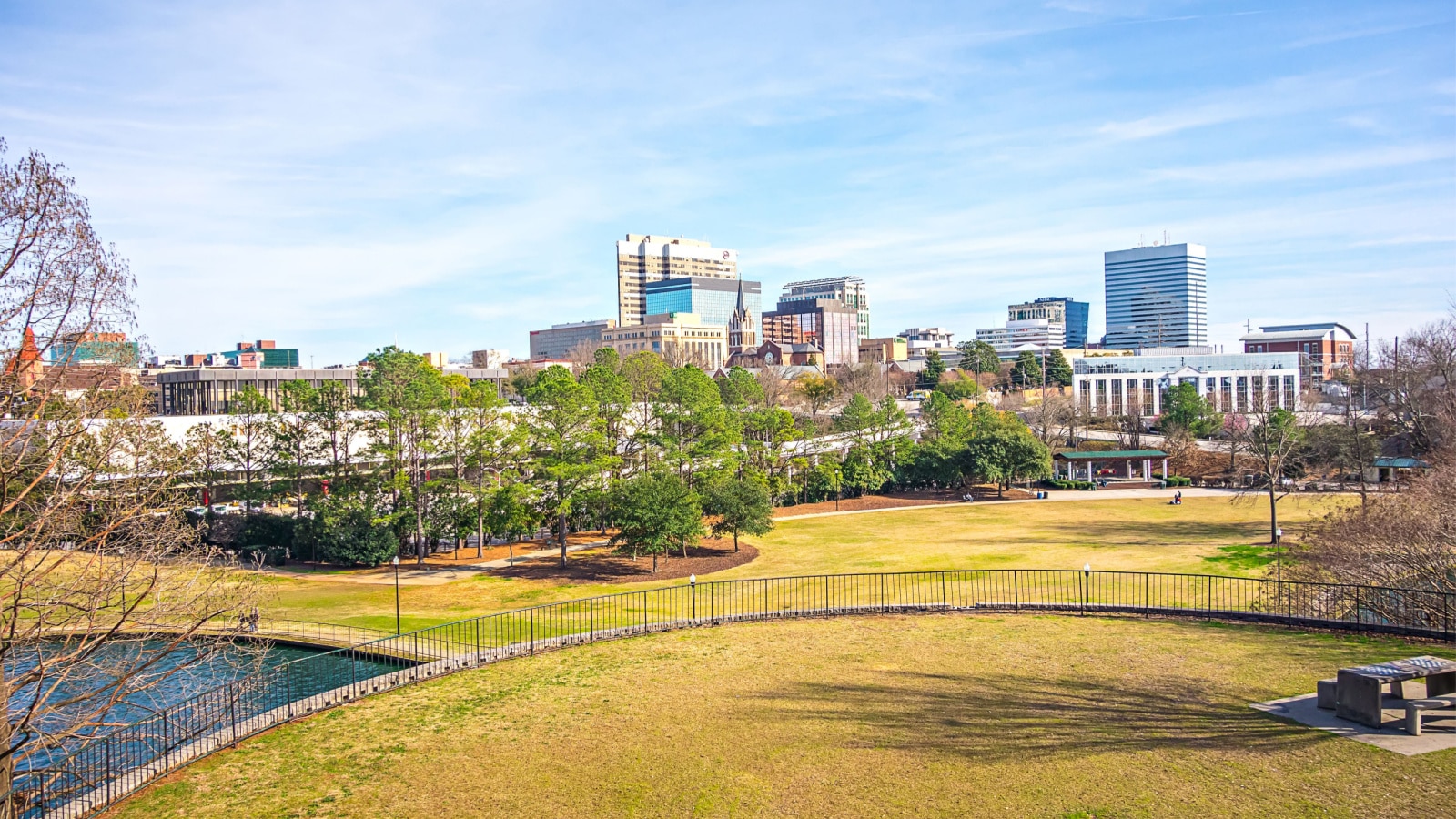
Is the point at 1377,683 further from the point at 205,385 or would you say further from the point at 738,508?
the point at 205,385

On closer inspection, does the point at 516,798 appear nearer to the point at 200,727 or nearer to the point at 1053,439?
the point at 200,727

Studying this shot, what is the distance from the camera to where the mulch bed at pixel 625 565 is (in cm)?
4016

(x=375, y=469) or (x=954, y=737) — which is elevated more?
(x=375, y=469)

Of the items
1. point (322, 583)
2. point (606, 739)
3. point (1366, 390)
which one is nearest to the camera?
point (606, 739)

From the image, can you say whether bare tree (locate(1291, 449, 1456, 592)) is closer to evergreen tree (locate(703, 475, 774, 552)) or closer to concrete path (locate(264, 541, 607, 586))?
evergreen tree (locate(703, 475, 774, 552))

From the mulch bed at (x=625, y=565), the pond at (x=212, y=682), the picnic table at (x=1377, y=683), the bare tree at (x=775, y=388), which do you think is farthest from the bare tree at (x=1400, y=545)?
the bare tree at (x=775, y=388)

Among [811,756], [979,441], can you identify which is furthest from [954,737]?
[979,441]

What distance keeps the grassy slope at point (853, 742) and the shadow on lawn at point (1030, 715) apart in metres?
0.06

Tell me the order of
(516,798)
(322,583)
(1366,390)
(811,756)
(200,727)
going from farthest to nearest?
(1366,390), (322,583), (200,727), (811,756), (516,798)

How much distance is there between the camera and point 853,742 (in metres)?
17.4

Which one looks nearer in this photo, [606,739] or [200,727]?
[606,739]

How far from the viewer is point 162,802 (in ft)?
51.8

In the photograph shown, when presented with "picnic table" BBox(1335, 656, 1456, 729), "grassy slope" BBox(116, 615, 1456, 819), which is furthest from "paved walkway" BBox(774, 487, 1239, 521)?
"picnic table" BBox(1335, 656, 1456, 729)

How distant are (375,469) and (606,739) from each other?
1302 inches
